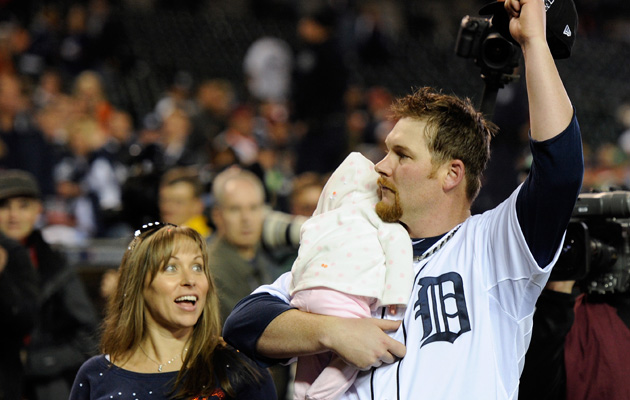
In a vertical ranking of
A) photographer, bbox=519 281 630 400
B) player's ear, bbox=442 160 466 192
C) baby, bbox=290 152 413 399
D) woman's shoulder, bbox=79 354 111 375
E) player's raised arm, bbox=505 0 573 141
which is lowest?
photographer, bbox=519 281 630 400

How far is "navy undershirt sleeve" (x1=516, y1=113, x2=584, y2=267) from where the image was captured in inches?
95.3

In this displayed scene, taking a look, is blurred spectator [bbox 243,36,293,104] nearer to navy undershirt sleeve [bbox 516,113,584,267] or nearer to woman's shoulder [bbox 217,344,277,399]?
woman's shoulder [bbox 217,344,277,399]

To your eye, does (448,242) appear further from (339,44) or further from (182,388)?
(339,44)

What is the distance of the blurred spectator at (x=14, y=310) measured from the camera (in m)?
4.59

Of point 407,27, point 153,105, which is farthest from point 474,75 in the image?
point 153,105

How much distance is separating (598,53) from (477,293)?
1278 cm

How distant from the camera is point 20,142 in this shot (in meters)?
8.92

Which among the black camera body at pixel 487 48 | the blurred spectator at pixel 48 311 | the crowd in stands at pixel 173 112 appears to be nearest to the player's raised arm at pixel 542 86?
the black camera body at pixel 487 48

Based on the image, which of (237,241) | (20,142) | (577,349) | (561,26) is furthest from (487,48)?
(20,142)

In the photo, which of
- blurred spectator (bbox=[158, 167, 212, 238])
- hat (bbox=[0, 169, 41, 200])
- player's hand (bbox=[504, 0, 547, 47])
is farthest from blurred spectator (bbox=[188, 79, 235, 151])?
player's hand (bbox=[504, 0, 547, 47])

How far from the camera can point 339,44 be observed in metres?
11.3

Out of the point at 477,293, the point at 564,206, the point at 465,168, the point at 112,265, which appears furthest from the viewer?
the point at 112,265

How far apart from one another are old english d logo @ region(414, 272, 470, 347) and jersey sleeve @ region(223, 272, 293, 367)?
422 millimetres

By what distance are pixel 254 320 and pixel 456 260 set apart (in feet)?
2.15
